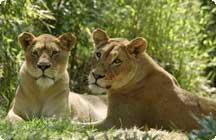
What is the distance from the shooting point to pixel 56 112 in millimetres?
8641

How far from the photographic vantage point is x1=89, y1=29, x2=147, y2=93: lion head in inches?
287

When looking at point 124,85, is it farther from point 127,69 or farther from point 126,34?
point 126,34

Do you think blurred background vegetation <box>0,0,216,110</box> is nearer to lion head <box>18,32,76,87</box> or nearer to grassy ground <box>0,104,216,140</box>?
lion head <box>18,32,76,87</box>

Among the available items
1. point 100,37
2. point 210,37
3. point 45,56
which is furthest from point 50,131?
point 210,37

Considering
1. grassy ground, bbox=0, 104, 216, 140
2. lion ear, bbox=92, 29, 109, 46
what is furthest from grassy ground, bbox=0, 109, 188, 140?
lion ear, bbox=92, 29, 109, 46

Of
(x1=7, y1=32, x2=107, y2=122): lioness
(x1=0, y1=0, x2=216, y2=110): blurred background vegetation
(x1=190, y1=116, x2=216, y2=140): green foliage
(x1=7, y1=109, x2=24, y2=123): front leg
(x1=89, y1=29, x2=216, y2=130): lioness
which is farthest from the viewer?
(x1=0, y1=0, x2=216, y2=110): blurred background vegetation

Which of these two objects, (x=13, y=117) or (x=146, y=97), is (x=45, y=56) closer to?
(x=13, y=117)

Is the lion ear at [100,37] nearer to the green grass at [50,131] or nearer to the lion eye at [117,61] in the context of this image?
the lion eye at [117,61]

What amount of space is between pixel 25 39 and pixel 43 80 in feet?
1.76

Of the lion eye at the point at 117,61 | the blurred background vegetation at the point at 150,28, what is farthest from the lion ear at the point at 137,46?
the blurred background vegetation at the point at 150,28

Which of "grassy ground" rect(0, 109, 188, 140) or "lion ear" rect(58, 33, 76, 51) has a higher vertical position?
"lion ear" rect(58, 33, 76, 51)

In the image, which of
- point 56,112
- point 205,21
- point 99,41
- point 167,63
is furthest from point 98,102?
point 205,21

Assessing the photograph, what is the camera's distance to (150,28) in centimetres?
1272

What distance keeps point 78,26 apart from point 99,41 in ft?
14.5
